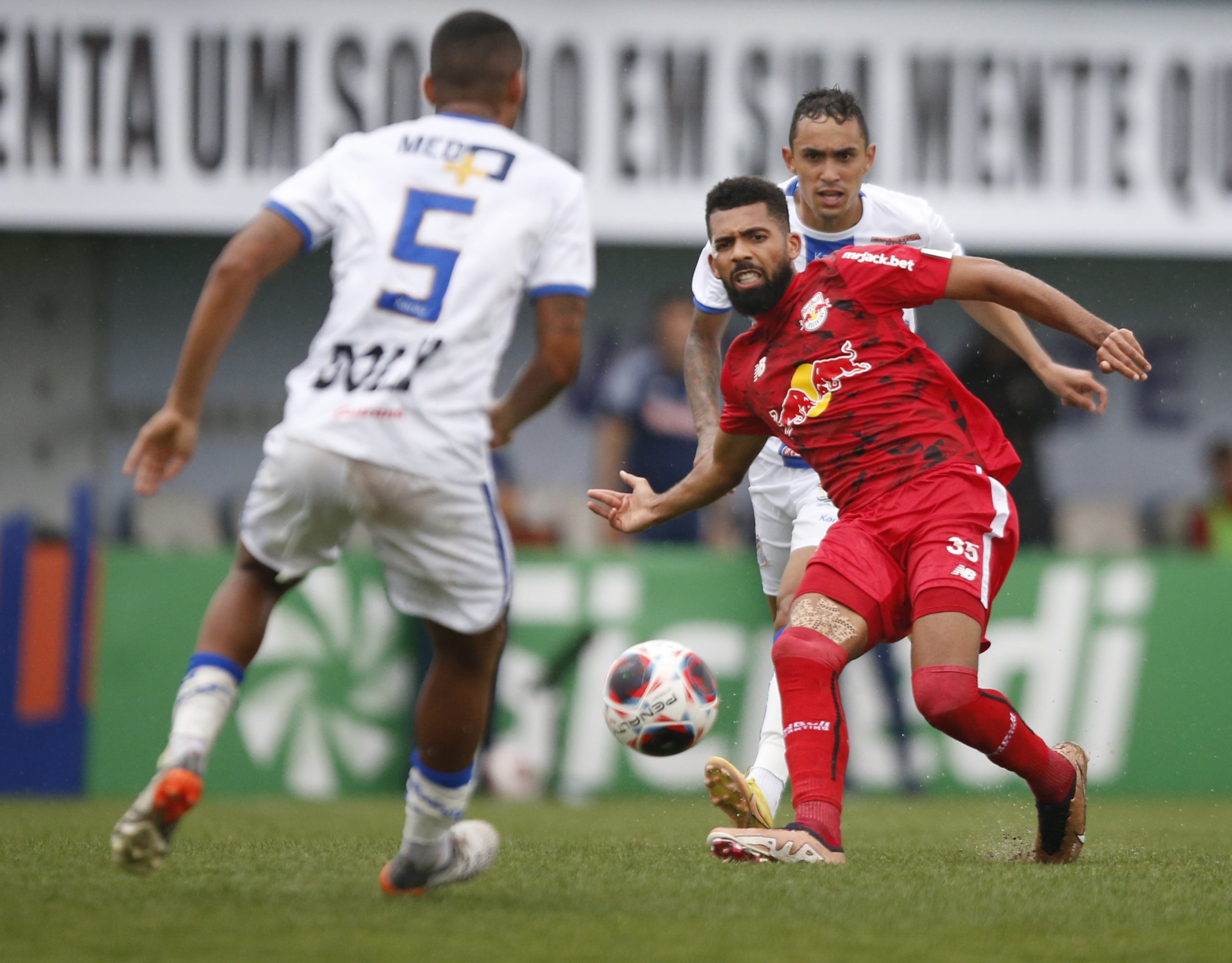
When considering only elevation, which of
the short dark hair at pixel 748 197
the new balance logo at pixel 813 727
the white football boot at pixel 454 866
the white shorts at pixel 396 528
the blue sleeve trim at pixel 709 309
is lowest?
the white football boot at pixel 454 866

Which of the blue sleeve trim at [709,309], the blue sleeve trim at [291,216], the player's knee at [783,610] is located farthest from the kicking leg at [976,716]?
the blue sleeve trim at [291,216]

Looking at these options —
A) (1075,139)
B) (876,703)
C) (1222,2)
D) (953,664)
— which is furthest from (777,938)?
(1222,2)

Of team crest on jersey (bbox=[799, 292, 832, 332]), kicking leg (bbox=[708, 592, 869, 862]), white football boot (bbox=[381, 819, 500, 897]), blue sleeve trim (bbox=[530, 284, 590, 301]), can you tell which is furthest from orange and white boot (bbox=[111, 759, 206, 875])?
team crest on jersey (bbox=[799, 292, 832, 332])

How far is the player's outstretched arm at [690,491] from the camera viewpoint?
17.1 ft

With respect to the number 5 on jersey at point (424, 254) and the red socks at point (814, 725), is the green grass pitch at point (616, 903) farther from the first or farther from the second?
the number 5 on jersey at point (424, 254)

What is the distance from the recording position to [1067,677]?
29.9ft

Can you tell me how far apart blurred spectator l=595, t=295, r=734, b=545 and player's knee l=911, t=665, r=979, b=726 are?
4.98 metres

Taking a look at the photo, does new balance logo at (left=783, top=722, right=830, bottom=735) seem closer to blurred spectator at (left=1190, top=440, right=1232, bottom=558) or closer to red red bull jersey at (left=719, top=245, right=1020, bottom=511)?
red red bull jersey at (left=719, top=245, right=1020, bottom=511)

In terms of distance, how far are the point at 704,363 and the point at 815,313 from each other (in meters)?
0.88

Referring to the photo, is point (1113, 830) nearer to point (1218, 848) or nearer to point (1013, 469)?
point (1218, 848)

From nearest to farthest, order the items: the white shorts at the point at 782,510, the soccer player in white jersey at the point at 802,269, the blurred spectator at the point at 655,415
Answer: the soccer player in white jersey at the point at 802,269, the white shorts at the point at 782,510, the blurred spectator at the point at 655,415

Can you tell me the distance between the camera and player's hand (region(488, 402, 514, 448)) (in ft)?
13.1

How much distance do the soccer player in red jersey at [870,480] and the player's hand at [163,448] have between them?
159 centimetres

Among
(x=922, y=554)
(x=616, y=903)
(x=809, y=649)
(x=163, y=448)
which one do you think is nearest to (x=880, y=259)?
(x=922, y=554)
